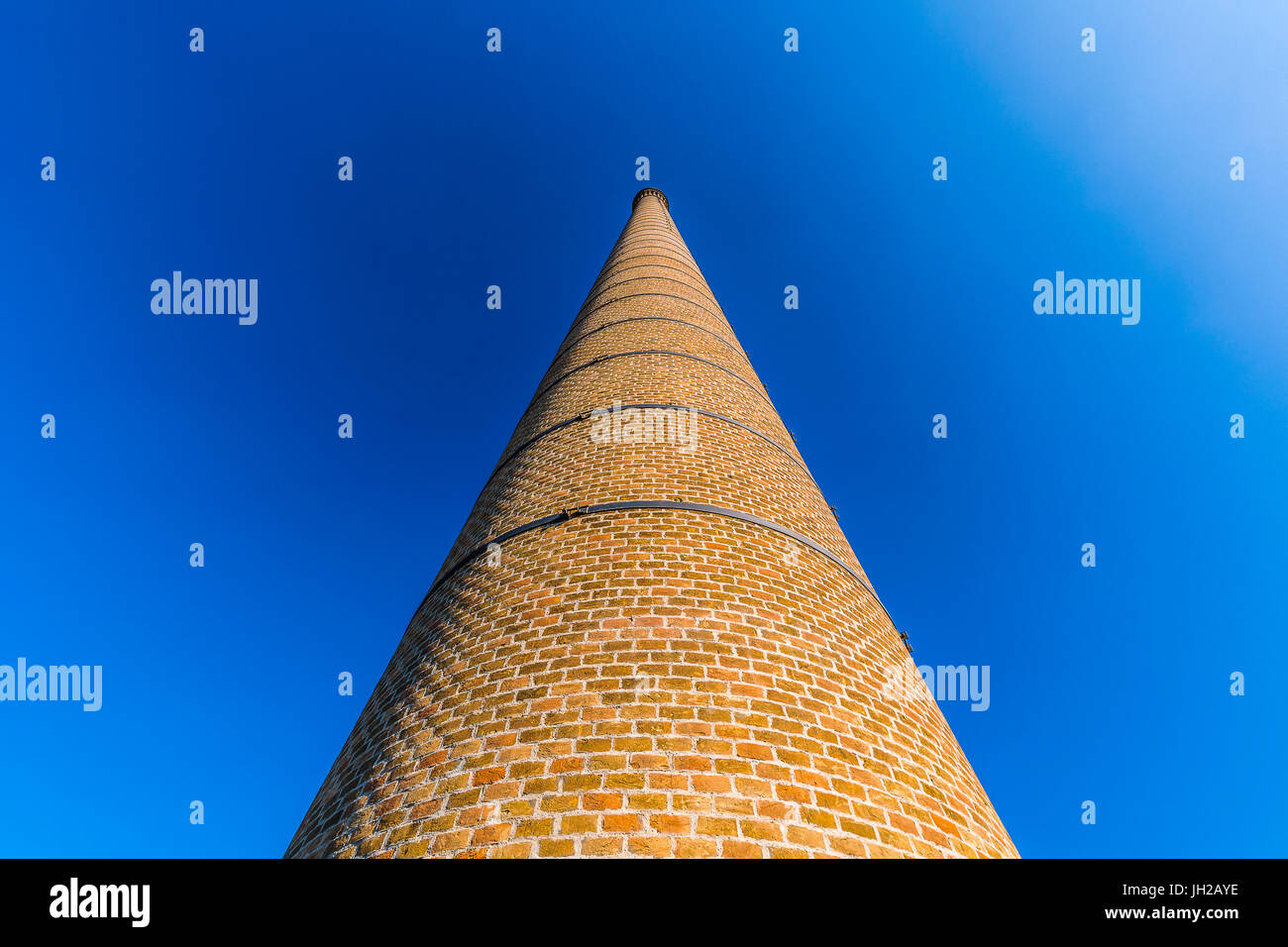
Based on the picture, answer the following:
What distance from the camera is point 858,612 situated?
10.4 feet

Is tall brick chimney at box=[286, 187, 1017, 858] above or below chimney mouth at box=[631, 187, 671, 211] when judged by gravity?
below

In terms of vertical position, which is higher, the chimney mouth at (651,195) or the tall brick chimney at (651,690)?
the chimney mouth at (651,195)

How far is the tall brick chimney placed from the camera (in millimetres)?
1737

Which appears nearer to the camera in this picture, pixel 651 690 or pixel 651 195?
pixel 651 690

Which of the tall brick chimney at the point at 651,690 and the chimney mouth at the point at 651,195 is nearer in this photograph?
the tall brick chimney at the point at 651,690

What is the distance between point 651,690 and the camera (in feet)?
6.91

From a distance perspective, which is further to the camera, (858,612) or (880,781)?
(858,612)

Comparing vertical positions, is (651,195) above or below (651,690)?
above

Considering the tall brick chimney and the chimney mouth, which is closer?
the tall brick chimney

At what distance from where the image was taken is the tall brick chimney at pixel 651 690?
174 centimetres
